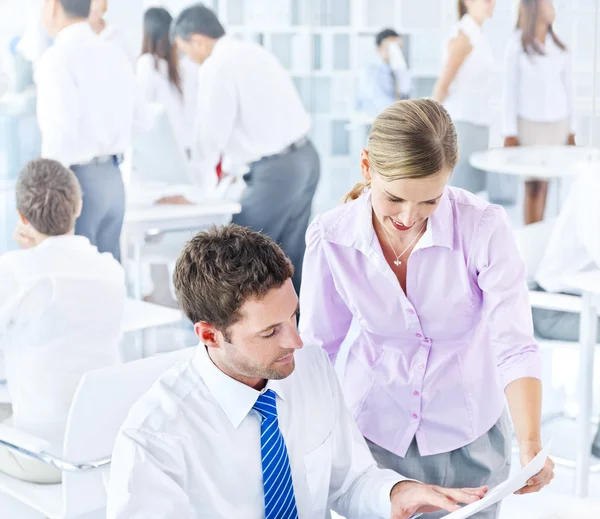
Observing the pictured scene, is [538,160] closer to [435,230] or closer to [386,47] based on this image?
[386,47]

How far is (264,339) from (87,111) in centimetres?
211

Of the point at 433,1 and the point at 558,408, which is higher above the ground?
the point at 433,1

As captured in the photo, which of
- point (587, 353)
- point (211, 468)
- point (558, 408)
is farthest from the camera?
point (558, 408)

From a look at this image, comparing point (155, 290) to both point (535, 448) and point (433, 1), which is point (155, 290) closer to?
point (433, 1)

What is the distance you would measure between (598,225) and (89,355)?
164 cm

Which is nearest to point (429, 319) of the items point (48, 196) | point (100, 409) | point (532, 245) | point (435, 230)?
point (435, 230)

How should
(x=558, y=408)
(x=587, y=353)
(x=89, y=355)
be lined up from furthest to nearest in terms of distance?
(x=558, y=408) → (x=587, y=353) → (x=89, y=355)

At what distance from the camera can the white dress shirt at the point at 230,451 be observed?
1237mm

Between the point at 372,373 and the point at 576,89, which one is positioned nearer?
the point at 372,373

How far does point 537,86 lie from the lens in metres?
3.79

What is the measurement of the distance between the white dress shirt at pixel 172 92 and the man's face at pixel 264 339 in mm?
2216

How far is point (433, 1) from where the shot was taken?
3.94m

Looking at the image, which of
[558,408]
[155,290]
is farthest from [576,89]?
[155,290]

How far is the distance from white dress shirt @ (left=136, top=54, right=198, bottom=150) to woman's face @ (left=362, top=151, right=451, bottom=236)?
6.80 ft
